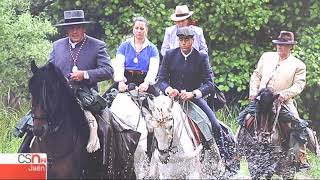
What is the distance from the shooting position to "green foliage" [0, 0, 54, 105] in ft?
41.4

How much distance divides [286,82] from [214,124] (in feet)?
3.87

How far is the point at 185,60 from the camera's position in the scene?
31.8ft

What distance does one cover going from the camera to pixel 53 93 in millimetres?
7703

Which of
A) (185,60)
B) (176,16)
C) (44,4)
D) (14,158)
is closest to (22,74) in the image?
(44,4)

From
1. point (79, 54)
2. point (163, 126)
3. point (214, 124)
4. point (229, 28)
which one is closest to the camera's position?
point (163, 126)

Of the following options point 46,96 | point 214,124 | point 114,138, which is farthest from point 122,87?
point 46,96

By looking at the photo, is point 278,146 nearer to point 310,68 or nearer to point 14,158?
point 14,158

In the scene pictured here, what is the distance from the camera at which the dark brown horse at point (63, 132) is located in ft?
24.8

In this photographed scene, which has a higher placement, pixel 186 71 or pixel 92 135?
pixel 186 71

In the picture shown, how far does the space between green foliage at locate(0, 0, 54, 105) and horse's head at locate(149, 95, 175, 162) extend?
15.6 ft

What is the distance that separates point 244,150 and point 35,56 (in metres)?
4.31

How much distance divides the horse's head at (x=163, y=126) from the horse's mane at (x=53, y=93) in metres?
0.90

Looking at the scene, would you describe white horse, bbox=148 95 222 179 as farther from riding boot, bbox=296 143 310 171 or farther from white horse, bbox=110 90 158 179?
riding boot, bbox=296 143 310 171

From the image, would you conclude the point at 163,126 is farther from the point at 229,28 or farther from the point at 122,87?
the point at 229,28
